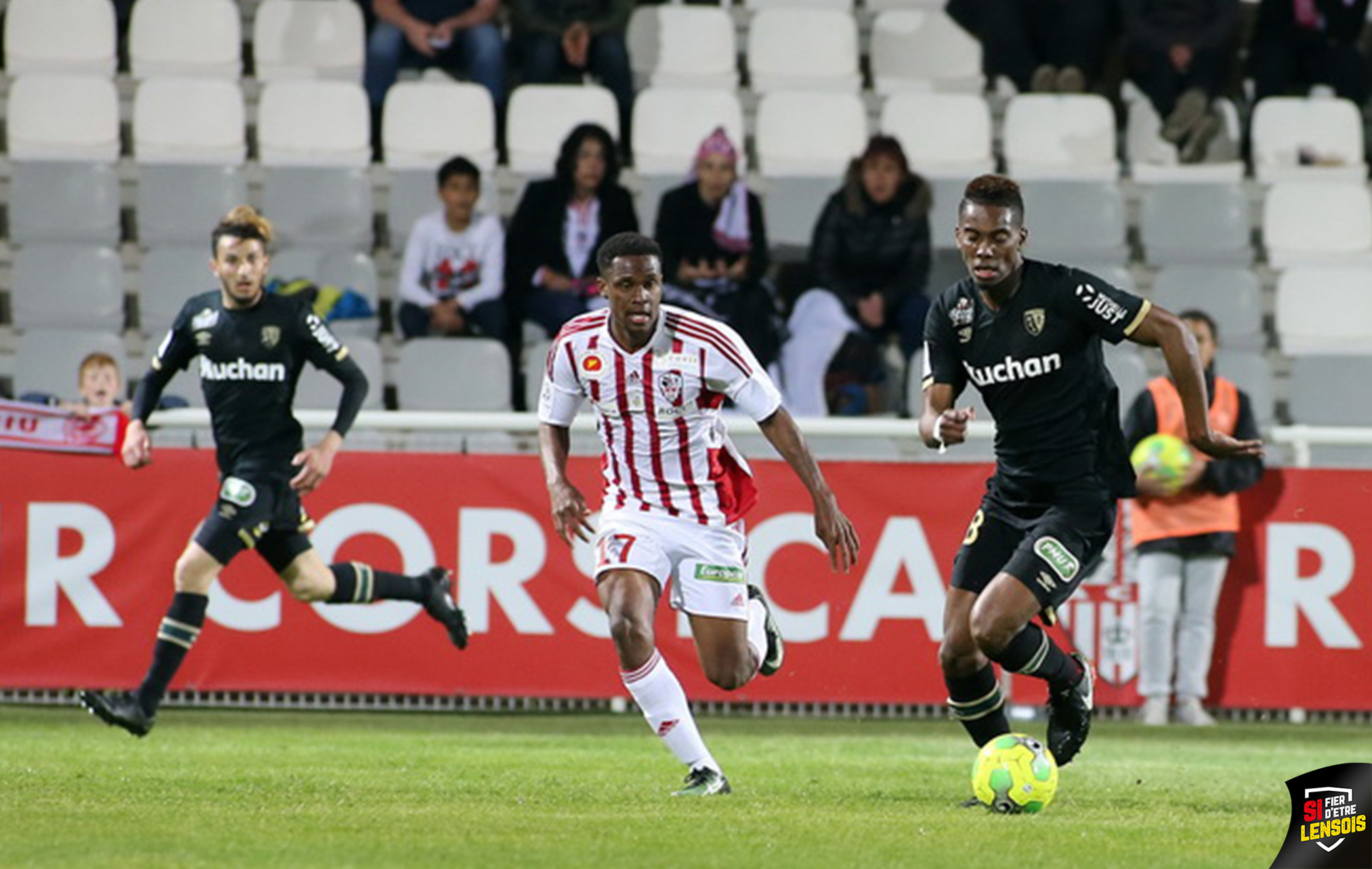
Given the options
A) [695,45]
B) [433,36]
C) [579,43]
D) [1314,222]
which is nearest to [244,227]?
[433,36]

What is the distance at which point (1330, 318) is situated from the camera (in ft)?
52.2

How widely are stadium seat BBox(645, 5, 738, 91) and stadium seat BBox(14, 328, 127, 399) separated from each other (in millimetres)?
4529

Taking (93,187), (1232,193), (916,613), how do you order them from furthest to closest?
(1232,193) < (93,187) < (916,613)

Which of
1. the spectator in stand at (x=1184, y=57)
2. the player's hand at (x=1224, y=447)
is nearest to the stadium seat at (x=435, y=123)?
the spectator in stand at (x=1184, y=57)

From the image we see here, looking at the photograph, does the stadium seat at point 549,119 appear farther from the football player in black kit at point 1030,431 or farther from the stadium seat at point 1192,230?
the football player in black kit at point 1030,431

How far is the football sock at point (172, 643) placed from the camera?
10.5 m

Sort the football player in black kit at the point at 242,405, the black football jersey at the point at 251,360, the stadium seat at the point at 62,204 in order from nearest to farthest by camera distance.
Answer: the football player in black kit at the point at 242,405 < the black football jersey at the point at 251,360 < the stadium seat at the point at 62,204

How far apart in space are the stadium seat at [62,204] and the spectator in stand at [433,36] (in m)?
1.96

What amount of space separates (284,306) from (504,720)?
9.49 feet

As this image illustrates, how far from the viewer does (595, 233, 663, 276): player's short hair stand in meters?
8.12

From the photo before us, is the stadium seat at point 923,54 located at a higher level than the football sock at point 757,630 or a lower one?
higher

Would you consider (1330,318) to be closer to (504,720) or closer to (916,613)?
(916,613)

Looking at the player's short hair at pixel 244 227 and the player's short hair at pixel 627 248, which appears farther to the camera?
the player's short hair at pixel 244 227

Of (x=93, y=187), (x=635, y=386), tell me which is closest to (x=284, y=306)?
(x=635, y=386)
